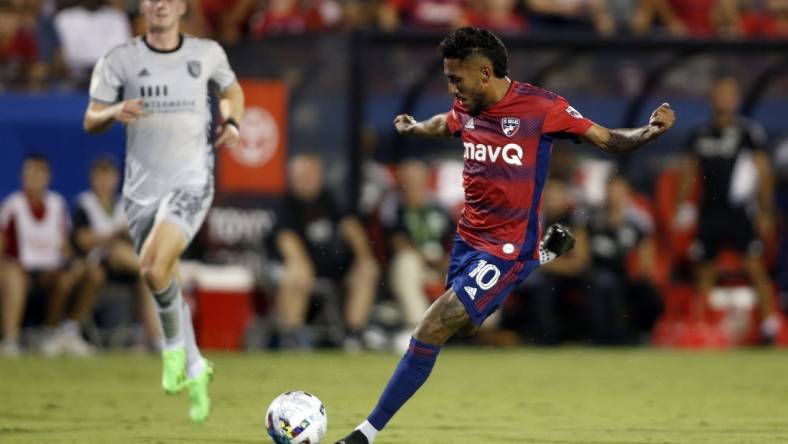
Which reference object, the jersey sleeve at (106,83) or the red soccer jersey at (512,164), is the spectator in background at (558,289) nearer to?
the jersey sleeve at (106,83)

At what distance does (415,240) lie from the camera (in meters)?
17.2

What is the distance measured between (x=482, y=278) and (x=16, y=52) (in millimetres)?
10100

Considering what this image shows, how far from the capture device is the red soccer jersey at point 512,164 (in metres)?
8.76

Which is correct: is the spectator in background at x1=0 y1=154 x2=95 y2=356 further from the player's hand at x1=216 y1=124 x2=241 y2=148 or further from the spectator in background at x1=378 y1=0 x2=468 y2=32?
the player's hand at x1=216 y1=124 x2=241 y2=148

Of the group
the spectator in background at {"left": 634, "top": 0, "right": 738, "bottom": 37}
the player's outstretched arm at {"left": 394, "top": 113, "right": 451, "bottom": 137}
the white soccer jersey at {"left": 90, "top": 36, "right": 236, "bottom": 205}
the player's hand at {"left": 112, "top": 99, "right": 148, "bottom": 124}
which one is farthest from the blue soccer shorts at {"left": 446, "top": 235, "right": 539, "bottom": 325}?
the spectator in background at {"left": 634, "top": 0, "right": 738, "bottom": 37}

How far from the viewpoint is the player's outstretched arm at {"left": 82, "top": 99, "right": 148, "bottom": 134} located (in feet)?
32.5

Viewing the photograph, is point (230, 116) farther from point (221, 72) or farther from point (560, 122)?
point (560, 122)

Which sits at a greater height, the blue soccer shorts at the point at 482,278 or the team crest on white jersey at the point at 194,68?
the team crest on white jersey at the point at 194,68

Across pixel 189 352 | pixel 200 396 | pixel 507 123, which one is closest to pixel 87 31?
pixel 189 352

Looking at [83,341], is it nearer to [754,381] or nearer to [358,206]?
[358,206]

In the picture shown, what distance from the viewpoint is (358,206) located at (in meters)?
17.3

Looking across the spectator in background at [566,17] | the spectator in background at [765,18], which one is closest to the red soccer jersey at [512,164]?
the spectator in background at [566,17]

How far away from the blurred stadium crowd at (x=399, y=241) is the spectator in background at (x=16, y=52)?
0.06 ft

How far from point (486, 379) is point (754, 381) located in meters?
2.25
